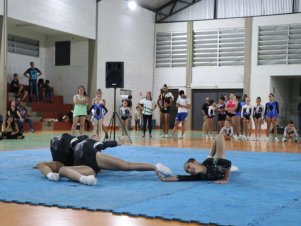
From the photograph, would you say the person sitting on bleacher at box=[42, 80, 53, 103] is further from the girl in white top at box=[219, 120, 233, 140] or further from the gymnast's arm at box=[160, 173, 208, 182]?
the gymnast's arm at box=[160, 173, 208, 182]

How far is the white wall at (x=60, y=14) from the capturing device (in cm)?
1920

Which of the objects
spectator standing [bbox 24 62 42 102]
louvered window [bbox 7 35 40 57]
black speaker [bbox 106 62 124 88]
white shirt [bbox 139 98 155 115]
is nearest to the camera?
black speaker [bbox 106 62 124 88]

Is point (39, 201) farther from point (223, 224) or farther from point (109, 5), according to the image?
point (109, 5)

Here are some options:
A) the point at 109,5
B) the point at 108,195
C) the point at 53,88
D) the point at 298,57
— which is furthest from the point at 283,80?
the point at 108,195

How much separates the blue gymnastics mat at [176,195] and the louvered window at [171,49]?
67.4 feet

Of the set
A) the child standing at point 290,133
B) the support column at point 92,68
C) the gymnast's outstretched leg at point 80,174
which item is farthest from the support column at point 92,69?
the gymnast's outstretched leg at point 80,174

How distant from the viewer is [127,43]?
85.7 ft

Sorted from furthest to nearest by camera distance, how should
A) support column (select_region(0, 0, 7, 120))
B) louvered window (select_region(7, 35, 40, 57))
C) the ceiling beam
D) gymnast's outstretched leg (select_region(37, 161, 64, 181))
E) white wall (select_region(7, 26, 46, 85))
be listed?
the ceiling beam
louvered window (select_region(7, 35, 40, 57))
white wall (select_region(7, 26, 46, 85))
support column (select_region(0, 0, 7, 120))
gymnast's outstretched leg (select_region(37, 161, 64, 181))

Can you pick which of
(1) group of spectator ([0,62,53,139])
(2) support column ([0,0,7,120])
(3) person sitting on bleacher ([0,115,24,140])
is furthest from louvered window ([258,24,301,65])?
(3) person sitting on bleacher ([0,115,24,140])

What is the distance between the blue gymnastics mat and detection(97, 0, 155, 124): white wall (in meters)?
17.0

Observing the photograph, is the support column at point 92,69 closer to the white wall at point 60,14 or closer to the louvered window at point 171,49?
the white wall at point 60,14

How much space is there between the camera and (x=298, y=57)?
2444cm

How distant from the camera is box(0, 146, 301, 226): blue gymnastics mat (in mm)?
4246

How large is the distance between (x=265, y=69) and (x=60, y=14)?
37.7ft
